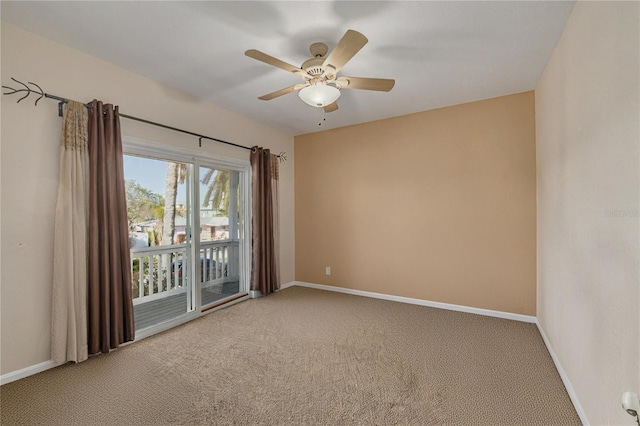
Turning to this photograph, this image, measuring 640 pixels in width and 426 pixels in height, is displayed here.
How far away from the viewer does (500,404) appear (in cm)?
187

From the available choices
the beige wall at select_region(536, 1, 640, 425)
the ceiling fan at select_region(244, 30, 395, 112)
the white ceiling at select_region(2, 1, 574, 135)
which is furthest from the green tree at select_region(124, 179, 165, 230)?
the beige wall at select_region(536, 1, 640, 425)

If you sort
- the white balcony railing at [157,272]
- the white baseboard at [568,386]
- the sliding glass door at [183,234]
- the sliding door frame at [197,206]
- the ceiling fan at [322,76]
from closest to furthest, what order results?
the white baseboard at [568,386], the ceiling fan at [322,76], the sliding door frame at [197,206], the sliding glass door at [183,234], the white balcony railing at [157,272]

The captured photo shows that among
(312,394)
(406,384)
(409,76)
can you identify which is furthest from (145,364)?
(409,76)

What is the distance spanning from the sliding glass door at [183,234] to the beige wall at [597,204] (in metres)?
3.55

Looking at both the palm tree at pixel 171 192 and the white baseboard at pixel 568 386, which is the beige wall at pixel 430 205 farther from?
the palm tree at pixel 171 192

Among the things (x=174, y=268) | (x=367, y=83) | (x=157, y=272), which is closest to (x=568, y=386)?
(x=367, y=83)

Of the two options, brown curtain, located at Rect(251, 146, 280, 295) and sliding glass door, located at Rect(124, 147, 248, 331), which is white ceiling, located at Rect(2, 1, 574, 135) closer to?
sliding glass door, located at Rect(124, 147, 248, 331)

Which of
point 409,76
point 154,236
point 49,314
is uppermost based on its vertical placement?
point 409,76

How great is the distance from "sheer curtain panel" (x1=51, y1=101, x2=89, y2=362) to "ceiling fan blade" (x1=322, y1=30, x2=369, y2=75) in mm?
2126

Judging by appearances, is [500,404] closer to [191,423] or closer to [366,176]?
[191,423]

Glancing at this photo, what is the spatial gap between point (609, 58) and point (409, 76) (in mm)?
1688

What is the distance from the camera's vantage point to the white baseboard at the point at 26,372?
6.82 feet

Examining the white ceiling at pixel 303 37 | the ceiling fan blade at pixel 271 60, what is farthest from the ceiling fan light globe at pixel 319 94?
the white ceiling at pixel 303 37

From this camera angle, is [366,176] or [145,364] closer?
[145,364]
